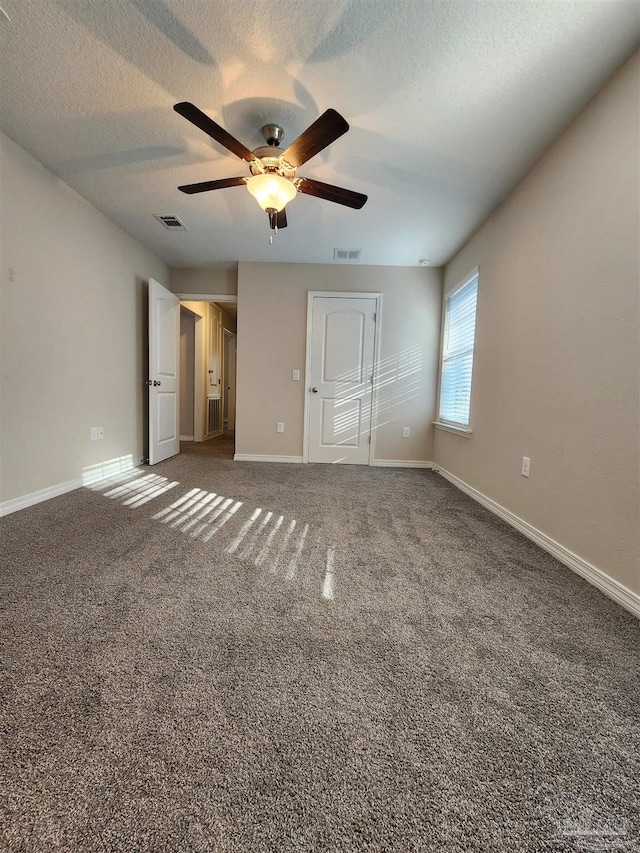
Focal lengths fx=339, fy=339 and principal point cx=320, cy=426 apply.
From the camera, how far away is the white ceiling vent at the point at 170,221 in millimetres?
2951

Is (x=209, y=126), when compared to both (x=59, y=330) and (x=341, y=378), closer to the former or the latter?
(x=59, y=330)

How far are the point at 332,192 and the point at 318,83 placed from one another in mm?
477

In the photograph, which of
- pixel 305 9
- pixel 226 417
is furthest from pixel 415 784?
pixel 226 417

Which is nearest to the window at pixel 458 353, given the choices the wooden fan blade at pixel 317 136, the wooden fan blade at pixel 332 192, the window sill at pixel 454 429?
the window sill at pixel 454 429

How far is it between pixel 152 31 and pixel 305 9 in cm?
67

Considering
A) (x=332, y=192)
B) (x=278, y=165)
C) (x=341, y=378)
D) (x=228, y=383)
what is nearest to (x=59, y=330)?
(x=278, y=165)

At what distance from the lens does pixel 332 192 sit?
6.70 ft

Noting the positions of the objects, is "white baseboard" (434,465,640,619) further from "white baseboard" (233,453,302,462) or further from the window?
"white baseboard" (233,453,302,462)

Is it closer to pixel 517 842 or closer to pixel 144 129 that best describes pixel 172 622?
pixel 517 842

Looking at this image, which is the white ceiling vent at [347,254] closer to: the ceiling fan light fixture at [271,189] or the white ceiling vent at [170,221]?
the white ceiling vent at [170,221]

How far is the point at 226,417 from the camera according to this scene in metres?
7.20

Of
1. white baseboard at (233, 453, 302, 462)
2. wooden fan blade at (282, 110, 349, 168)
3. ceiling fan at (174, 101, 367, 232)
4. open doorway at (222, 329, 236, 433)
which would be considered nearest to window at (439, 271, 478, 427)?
ceiling fan at (174, 101, 367, 232)

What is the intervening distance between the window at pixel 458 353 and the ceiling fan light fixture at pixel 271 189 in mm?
1877

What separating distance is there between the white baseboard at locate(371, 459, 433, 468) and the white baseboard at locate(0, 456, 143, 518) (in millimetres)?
2836
